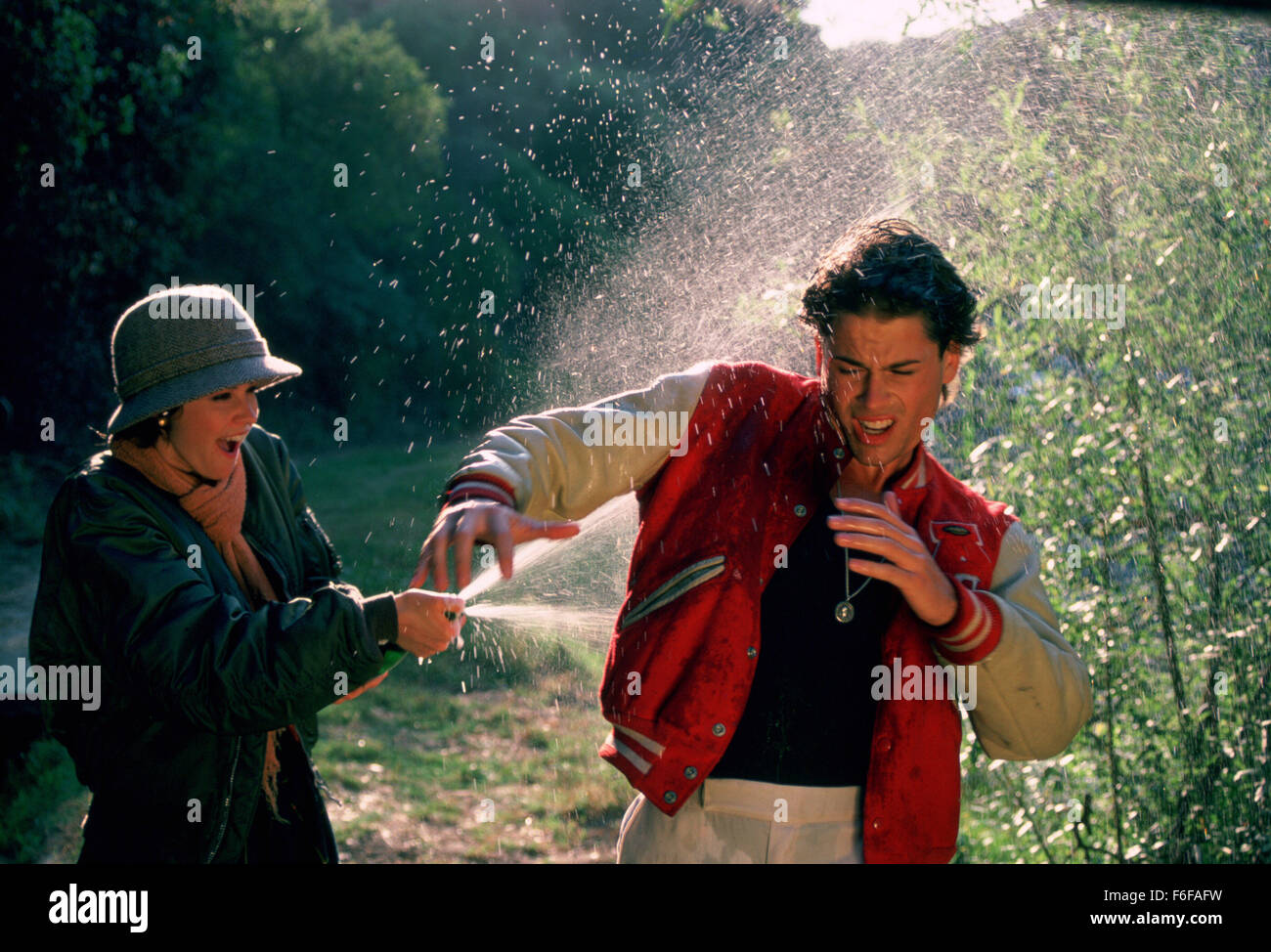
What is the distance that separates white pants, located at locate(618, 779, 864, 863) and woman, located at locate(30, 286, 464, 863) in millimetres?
662

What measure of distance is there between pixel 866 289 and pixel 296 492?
1750mm

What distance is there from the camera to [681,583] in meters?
2.38

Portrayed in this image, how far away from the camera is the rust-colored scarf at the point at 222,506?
8.71ft

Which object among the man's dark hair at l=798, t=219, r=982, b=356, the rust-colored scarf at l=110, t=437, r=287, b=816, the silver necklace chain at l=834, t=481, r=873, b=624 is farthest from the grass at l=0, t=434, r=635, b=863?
the man's dark hair at l=798, t=219, r=982, b=356

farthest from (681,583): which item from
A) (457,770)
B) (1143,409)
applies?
(457,770)

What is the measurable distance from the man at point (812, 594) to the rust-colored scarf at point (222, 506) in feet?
2.54

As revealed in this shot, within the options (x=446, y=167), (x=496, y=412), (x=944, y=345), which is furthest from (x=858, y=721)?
(x=446, y=167)

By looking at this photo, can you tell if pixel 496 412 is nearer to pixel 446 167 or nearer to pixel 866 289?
pixel 446 167

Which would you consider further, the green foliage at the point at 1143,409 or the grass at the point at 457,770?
the grass at the point at 457,770

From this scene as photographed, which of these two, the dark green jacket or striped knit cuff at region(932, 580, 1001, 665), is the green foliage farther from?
the dark green jacket

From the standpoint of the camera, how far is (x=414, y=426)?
58.0ft

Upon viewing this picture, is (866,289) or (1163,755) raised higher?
(866,289)

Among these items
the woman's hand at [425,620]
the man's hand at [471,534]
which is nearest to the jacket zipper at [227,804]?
the woman's hand at [425,620]

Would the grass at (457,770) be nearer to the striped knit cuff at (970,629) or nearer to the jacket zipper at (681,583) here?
the jacket zipper at (681,583)
